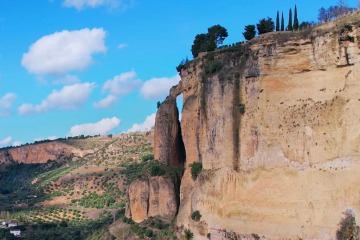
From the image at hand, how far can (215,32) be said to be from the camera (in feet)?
193

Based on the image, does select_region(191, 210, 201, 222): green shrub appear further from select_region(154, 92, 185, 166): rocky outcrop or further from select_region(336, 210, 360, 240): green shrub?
select_region(336, 210, 360, 240): green shrub

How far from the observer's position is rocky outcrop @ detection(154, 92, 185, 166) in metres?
56.1

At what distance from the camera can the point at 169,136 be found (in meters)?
56.2

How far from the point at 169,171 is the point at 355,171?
73.8 feet

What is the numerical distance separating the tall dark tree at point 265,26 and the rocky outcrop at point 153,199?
1588 cm

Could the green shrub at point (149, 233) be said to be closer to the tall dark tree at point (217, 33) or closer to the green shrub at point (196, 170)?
the green shrub at point (196, 170)

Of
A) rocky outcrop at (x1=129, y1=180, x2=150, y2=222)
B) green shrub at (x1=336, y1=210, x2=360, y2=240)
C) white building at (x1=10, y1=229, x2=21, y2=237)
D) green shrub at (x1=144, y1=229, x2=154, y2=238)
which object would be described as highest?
rocky outcrop at (x1=129, y1=180, x2=150, y2=222)

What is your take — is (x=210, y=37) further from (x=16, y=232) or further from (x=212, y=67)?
(x=16, y=232)

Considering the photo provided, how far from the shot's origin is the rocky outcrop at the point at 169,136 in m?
56.1

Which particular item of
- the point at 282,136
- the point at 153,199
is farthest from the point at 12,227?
the point at 282,136

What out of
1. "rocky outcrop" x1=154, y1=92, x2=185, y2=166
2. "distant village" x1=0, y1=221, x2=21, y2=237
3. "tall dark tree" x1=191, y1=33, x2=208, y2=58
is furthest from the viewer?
"distant village" x1=0, y1=221, x2=21, y2=237

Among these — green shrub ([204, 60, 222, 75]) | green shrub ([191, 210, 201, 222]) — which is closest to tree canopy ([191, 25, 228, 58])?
green shrub ([204, 60, 222, 75])

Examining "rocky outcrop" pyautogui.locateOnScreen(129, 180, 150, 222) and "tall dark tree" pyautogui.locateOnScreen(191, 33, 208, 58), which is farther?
"tall dark tree" pyautogui.locateOnScreen(191, 33, 208, 58)

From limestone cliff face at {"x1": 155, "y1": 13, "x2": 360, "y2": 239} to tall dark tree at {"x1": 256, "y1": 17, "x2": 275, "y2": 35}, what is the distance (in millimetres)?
6584
